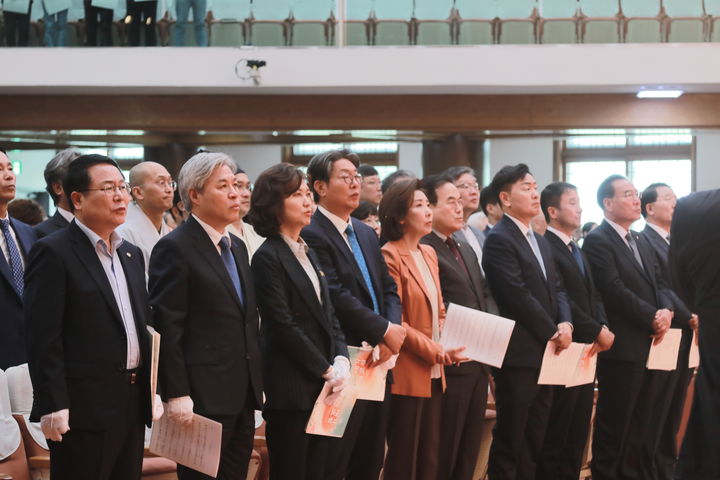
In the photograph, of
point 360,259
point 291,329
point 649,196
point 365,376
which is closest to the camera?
point 291,329

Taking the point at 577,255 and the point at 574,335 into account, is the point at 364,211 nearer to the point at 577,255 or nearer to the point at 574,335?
the point at 577,255

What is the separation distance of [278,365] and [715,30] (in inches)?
350

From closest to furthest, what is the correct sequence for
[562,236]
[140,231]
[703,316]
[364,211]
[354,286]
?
1. [703,316]
2. [354,286]
3. [140,231]
4. [562,236]
5. [364,211]

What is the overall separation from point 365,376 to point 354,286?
1.20 feet

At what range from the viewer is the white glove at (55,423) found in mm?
2633

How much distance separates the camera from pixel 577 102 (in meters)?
11.1

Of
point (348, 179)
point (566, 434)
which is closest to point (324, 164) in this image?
point (348, 179)

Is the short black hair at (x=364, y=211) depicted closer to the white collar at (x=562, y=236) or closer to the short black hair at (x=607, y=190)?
the white collar at (x=562, y=236)

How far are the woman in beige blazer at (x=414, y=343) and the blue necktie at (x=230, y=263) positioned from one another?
3.17ft

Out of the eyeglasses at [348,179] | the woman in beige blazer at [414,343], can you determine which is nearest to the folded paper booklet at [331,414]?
the woman in beige blazer at [414,343]

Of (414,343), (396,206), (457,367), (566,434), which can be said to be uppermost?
(396,206)

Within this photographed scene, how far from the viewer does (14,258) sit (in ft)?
12.0

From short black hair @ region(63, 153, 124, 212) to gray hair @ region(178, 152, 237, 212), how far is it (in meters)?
0.35

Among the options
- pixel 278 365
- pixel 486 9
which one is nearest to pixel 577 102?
pixel 486 9
